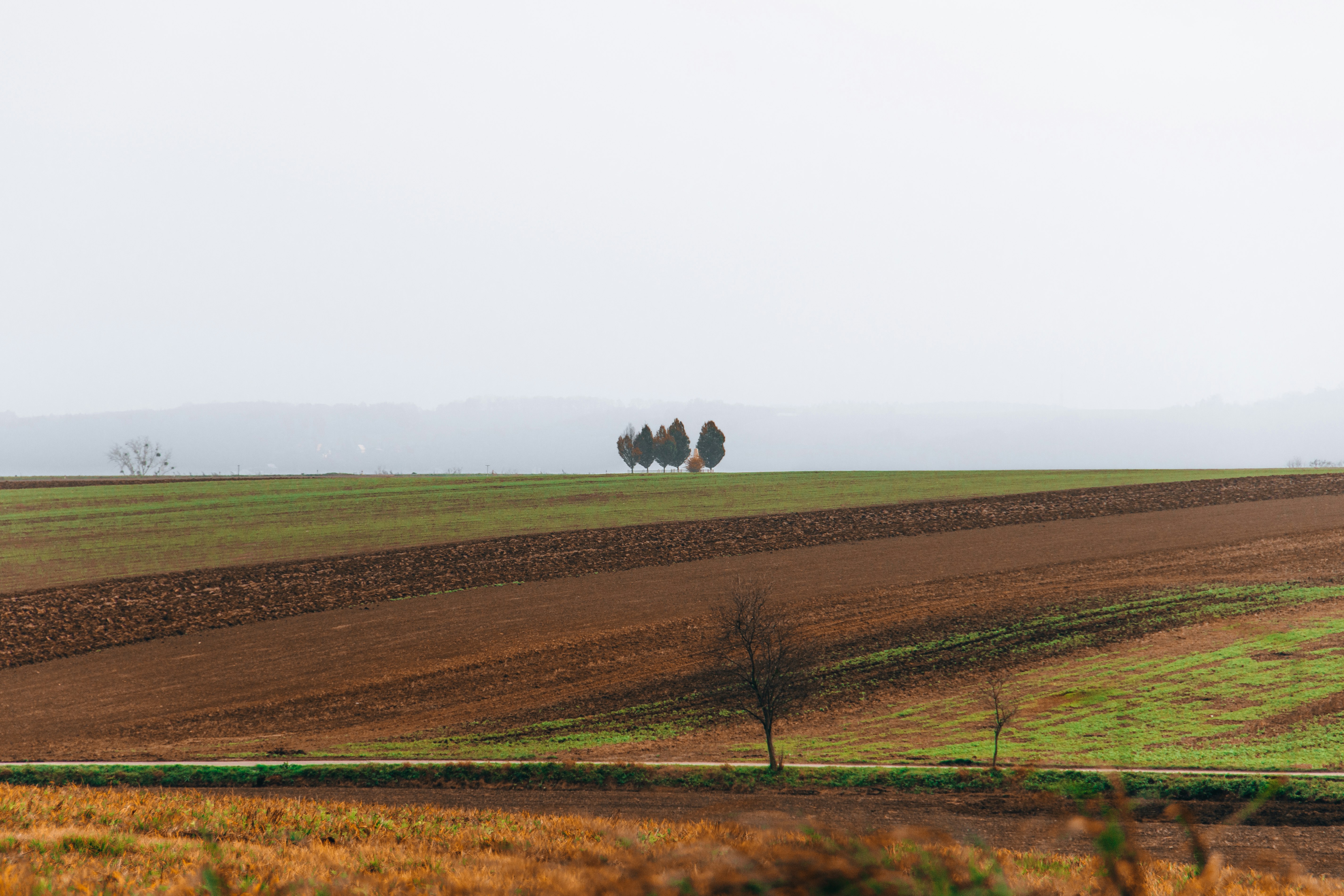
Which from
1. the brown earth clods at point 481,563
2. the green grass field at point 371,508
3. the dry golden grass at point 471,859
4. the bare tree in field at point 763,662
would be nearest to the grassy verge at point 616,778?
the bare tree in field at point 763,662

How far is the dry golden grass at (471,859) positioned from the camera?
309cm

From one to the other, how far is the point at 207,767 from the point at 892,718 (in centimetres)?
2085

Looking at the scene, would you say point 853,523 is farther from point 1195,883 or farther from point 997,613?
point 1195,883

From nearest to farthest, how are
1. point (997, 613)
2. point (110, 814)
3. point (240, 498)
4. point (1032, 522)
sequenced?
point (110, 814) < point (997, 613) < point (1032, 522) < point (240, 498)

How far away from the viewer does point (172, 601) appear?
41438 mm

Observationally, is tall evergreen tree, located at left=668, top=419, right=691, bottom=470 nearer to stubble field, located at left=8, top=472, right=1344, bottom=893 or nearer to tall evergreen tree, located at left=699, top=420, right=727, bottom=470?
tall evergreen tree, located at left=699, top=420, right=727, bottom=470

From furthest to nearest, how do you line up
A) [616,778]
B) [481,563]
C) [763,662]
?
[481,563]
[763,662]
[616,778]

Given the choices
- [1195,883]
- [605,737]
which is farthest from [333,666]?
[1195,883]

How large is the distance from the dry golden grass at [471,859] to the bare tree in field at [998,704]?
40.5 feet

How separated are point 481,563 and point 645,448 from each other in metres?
115

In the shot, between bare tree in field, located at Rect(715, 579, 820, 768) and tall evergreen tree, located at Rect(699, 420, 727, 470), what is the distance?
417 ft

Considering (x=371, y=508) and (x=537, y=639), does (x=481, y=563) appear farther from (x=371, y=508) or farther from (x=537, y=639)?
(x=371, y=508)

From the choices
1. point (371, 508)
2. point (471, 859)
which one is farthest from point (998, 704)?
point (371, 508)

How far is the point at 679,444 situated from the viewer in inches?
6388
